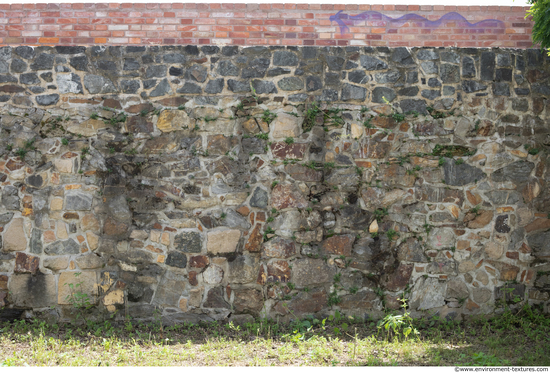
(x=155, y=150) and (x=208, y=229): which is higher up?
(x=155, y=150)

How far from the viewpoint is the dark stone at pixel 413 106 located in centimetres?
477

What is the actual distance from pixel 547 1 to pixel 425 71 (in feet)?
4.16

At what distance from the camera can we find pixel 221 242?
4648mm

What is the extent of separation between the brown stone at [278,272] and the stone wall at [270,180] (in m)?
0.01

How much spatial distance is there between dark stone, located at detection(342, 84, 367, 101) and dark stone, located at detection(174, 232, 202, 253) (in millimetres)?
2203

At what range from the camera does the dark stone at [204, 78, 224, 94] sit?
4.73 metres

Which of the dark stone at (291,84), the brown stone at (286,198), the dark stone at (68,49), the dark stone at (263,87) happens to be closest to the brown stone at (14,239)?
the dark stone at (68,49)

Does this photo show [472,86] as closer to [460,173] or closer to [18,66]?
[460,173]

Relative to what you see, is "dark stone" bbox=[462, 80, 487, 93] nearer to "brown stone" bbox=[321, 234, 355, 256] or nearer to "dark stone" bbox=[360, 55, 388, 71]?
"dark stone" bbox=[360, 55, 388, 71]

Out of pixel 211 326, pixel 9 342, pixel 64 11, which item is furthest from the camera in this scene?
pixel 64 11

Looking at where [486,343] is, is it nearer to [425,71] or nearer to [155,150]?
[425,71]

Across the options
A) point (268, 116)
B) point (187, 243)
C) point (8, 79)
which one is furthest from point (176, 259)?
point (8, 79)

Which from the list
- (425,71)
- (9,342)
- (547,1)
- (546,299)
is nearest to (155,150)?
(9,342)

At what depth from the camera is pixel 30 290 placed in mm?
4609
